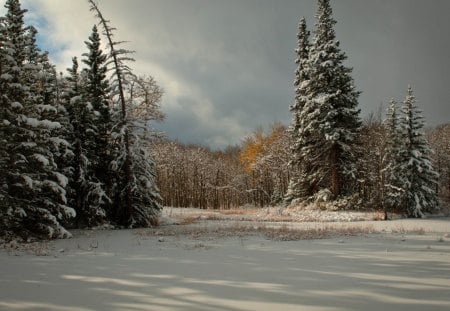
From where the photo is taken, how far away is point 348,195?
117ft

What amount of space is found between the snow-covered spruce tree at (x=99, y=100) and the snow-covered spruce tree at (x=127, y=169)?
68 centimetres

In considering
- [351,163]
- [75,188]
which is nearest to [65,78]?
[75,188]

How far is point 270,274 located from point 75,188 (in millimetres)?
17951

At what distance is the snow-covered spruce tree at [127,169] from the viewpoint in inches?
952

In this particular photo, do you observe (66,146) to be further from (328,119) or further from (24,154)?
(328,119)

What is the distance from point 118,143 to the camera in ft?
82.5

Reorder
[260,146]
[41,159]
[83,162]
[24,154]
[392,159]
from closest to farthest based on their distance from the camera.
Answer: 1. [41,159]
2. [24,154]
3. [83,162]
4. [392,159]
5. [260,146]

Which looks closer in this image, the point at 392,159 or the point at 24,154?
the point at 24,154

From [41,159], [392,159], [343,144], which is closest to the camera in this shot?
[41,159]

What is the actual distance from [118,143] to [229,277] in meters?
18.3

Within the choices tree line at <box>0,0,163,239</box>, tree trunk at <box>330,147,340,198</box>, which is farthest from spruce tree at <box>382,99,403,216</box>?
tree line at <box>0,0,163,239</box>

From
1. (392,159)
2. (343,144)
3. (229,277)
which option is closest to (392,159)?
(392,159)

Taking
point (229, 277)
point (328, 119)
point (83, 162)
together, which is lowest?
point (229, 277)

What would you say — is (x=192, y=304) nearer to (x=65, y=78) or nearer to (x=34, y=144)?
(x=34, y=144)
